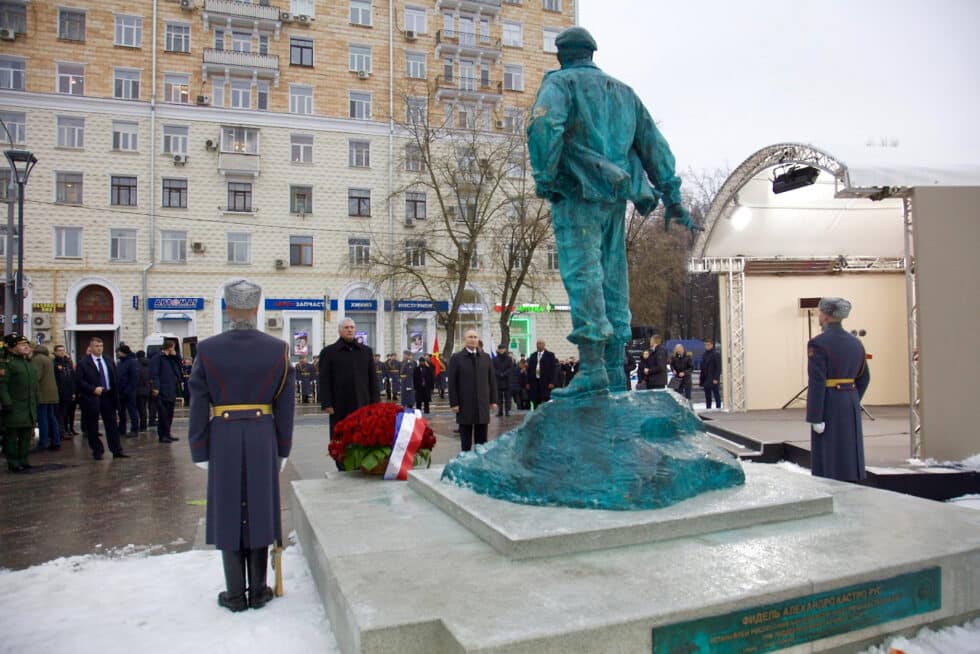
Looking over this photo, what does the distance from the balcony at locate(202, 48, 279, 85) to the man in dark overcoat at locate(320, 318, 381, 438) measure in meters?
26.8

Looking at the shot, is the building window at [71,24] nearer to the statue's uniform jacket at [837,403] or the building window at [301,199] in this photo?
the building window at [301,199]

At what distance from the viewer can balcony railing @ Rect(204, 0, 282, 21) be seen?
99.5 feet

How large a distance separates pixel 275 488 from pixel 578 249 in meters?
2.61

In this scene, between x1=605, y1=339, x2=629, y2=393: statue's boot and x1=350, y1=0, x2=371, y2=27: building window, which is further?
x1=350, y1=0, x2=371, y2=27: building window

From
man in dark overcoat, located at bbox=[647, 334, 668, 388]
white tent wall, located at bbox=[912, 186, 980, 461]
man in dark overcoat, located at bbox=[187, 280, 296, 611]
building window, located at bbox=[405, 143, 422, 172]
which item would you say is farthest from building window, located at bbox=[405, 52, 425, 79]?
man in dark overcoat, located at bbox=[187, 280, 296, 611]

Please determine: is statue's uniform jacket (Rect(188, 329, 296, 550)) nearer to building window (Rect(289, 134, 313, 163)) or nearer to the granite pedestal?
the granite pedestal

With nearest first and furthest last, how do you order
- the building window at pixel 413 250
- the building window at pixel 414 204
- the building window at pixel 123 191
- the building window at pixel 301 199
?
the building window at pixel 413 250, the building window at pixel 123 191, the building window at pixel 301 199, the building window at pixel 414 204

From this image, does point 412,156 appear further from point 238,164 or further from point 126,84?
→ point 126,84

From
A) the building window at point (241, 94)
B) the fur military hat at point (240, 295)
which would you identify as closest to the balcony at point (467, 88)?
the building window at point (241, 94)

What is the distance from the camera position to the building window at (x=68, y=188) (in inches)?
1123

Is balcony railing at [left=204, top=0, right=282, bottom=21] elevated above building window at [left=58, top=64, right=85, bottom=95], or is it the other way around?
balcony railing at [left=204, top=0, right=282, bottom=21]

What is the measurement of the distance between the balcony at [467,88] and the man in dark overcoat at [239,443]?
1224 inches

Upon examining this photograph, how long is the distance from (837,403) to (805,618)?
11.7 ft

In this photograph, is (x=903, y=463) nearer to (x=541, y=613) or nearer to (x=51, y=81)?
(x=541, y=613)
